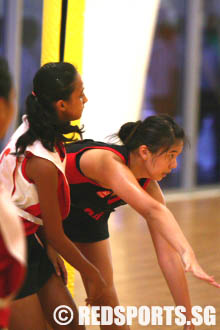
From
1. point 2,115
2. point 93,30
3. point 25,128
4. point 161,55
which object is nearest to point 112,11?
point 93,30

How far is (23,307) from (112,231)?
3430 mm

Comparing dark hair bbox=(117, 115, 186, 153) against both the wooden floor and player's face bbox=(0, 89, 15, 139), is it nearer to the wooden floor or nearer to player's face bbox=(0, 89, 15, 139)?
player's face bbox=(0, 89, 15, 139)

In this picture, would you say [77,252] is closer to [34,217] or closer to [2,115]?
[34,217]

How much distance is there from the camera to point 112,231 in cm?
571

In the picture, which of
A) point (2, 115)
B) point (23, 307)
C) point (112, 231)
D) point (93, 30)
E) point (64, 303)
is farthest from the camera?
point (93, 30)

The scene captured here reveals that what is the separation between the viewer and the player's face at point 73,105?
2385mm

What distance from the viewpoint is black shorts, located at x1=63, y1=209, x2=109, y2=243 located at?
8.92 ft

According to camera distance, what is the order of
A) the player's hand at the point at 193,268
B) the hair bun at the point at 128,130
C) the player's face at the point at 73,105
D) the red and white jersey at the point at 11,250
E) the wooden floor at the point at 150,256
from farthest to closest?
the wooden floor at the point at 150,256, the hair bun at the point at 128,130, the player's face at the point at 73,105, the player's hand at the point at 193,268, the red and white jersey at the point at 11,250

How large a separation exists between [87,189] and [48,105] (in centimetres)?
43

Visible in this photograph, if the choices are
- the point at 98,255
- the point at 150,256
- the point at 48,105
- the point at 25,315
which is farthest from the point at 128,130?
the point at 150,256

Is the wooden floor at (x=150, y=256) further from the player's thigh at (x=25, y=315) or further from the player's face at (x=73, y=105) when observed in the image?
the player's face at (x=73, y=105)

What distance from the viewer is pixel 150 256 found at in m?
4.88

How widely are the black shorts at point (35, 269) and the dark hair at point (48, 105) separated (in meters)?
0.37
